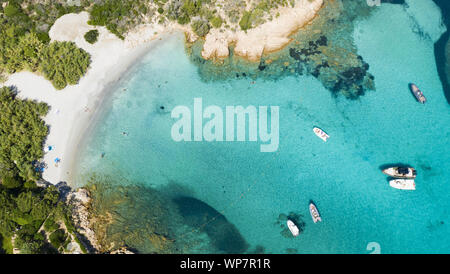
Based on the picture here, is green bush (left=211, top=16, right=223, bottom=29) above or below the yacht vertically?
below

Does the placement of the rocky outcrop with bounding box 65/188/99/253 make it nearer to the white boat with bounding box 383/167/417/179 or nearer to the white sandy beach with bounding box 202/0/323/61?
the white sandy beach with bounding box 202/0/323/61

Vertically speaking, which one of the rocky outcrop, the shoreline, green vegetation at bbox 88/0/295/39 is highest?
green vegetation at bbox 88/0/295/39

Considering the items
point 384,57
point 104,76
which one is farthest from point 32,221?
point 384,57

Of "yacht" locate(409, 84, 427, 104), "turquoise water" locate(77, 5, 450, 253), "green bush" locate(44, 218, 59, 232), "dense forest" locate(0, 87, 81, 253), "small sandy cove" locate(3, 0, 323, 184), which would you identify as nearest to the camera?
"dense forest" locate(0, 87, 81, 253)

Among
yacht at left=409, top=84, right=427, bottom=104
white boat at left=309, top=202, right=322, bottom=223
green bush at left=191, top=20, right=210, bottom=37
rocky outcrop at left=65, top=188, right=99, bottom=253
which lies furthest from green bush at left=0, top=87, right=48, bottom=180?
yacht at left=409, top=84, right=427, bottom=104

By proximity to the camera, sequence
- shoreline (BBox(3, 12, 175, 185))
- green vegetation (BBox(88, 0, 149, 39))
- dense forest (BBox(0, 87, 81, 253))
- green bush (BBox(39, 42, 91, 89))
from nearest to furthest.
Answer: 1. dense forest (BBox(0, 87, 81, 253))
2. green bush (BBox(39, 42, 91, 89))
3. shoreline (BBox(3, 12, 175, 185))
4. green vegetation (BBox(88, 0, 149, 39))

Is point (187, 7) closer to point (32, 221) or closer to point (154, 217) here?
point (154, 217)
